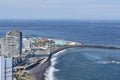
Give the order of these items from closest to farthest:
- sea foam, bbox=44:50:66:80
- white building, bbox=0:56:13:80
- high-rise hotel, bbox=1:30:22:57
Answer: white building, bbox=0:56:13:80
sea foam, bbox=44:50:66:80
high-rise hotel, bbox=1:30:22:57

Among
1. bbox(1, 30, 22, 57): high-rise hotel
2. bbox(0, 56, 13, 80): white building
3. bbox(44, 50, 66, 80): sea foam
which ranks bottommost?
bbox(44, 50, 66, 80): sea foam

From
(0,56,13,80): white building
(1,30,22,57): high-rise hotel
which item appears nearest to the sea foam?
(1,30,22,57): high-rise hotel

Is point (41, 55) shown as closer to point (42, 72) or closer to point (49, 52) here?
point (49, 52)

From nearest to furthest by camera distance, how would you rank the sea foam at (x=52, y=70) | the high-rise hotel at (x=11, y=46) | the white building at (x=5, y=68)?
the white building at (x=5, y=68), the sea foam at (x=52, y=70), the high-rise hotel at (x=11, y=46)

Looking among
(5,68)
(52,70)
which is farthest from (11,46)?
(5,68)

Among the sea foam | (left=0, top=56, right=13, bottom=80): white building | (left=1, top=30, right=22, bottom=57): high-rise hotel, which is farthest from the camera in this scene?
(left=1, top=30, right=22, bottom=57): high-rise hotel

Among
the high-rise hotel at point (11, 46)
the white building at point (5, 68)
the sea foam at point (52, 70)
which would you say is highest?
the white building at point (5, 68)

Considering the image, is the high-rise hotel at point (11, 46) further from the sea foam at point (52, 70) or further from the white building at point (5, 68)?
the white building at point (5, 68)

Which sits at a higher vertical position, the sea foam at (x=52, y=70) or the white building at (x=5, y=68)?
the white building at (x=5, y=68)

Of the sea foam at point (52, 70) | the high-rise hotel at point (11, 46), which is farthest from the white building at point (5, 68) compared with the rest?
the high-rise hotel at point (11, 46)

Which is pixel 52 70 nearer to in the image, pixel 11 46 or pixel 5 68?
pixel 11 46

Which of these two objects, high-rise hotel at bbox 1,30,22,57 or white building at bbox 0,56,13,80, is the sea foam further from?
white building at bbox 0,56,13,80
